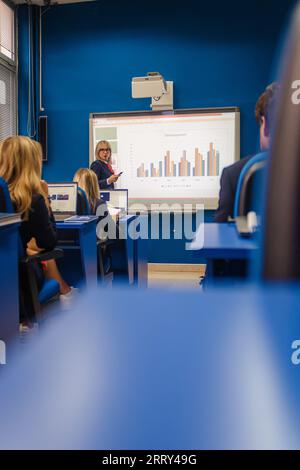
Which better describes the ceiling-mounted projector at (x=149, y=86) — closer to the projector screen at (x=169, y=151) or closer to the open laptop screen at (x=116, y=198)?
the projector screen at (x=169, y=151)

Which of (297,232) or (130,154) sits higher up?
(130,154)

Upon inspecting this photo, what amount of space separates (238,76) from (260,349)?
16.1ft

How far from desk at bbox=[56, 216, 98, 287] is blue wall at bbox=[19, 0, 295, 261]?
85.2 inches

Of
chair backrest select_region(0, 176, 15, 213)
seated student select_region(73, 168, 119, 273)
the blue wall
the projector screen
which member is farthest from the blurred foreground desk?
the projector screen

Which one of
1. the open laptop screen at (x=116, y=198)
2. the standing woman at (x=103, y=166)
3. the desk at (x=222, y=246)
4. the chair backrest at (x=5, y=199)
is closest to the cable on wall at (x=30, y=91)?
the standing woman at (x=103, y=166)

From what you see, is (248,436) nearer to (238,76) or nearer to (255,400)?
(255,400)

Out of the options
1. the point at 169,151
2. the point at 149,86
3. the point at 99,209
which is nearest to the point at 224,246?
the point at 99,209

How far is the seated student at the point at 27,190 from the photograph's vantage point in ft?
6.40

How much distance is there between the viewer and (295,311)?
0.96 feet

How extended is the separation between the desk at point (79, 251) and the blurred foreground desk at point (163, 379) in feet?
7.59

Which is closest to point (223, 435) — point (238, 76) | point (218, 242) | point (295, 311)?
point (295, 311)
